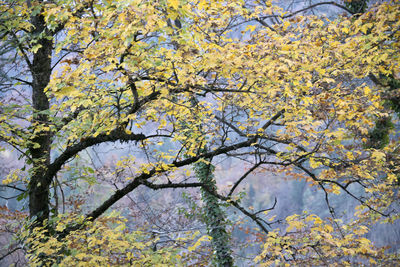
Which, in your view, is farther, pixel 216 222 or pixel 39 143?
pixel 216 222

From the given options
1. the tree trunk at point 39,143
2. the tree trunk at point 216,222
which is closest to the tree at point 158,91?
the tree trunk at point 39,143

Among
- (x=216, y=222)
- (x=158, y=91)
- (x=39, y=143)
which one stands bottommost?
(x=158, y=91)

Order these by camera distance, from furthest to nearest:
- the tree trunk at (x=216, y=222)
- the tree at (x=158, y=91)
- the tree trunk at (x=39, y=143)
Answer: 1. the tree trunk at (x=216, y=222)
2. the tree trunk at (x=39, y=143)
3. the tree at (x=158, y=91)

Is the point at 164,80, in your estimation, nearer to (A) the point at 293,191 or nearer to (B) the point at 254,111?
(B) the point at 254,111

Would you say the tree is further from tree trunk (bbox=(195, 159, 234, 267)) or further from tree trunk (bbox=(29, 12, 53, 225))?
tree trunk (bbox=(195, 159, 234, 267))

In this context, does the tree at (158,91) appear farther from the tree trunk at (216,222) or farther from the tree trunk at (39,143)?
the tree trunk at (216,222)

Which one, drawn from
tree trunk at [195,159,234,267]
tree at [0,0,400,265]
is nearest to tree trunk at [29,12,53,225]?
tree at [0,0,400,265]

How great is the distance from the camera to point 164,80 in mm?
3445

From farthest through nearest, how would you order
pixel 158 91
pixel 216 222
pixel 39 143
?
pixel 216 222 → pixel 39 143 → pixel 158 91

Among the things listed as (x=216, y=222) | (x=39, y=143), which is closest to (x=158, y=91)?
(x=39, y=143)

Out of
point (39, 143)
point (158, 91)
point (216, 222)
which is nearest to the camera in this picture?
point (158, 91)

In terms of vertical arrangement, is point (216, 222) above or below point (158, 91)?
above

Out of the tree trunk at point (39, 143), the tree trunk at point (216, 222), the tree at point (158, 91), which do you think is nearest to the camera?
the tree at point (158, 91)

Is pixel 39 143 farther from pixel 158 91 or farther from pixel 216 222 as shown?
pixel 216 222
